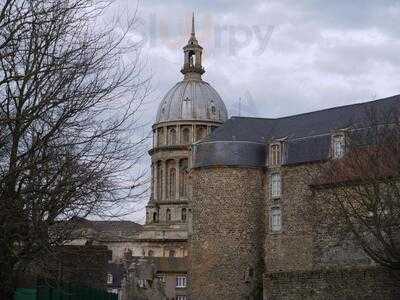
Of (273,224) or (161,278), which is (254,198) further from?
(161,278)

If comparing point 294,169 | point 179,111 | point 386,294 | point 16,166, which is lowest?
point 386,294

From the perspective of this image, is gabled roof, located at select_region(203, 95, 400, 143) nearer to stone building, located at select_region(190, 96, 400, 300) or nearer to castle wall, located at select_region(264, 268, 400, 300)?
stone building, located at select_region(190, 96, 400, 300)

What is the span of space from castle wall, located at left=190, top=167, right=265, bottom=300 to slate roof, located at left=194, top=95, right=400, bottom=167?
3.31ft

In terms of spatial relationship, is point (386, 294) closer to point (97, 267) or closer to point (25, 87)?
point (97, 267)

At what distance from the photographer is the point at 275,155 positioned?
52.1 meters

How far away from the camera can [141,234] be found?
298 feet

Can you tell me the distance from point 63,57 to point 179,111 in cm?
7614

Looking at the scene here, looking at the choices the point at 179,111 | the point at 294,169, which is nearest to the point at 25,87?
the point at 294,169

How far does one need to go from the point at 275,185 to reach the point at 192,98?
40454mm

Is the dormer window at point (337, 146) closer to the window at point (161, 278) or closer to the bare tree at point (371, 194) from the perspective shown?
the bare tree at point (371, 194)

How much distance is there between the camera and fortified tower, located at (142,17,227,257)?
8856 cm

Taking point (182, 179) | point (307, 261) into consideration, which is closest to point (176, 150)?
point (182, 179)

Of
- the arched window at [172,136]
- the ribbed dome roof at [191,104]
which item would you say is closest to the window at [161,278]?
the arched window at [172,136]

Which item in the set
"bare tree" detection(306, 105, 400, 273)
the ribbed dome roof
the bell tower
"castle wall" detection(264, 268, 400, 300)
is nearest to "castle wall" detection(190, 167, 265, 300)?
"bare tree" detection(306, 105, 400, 273)
